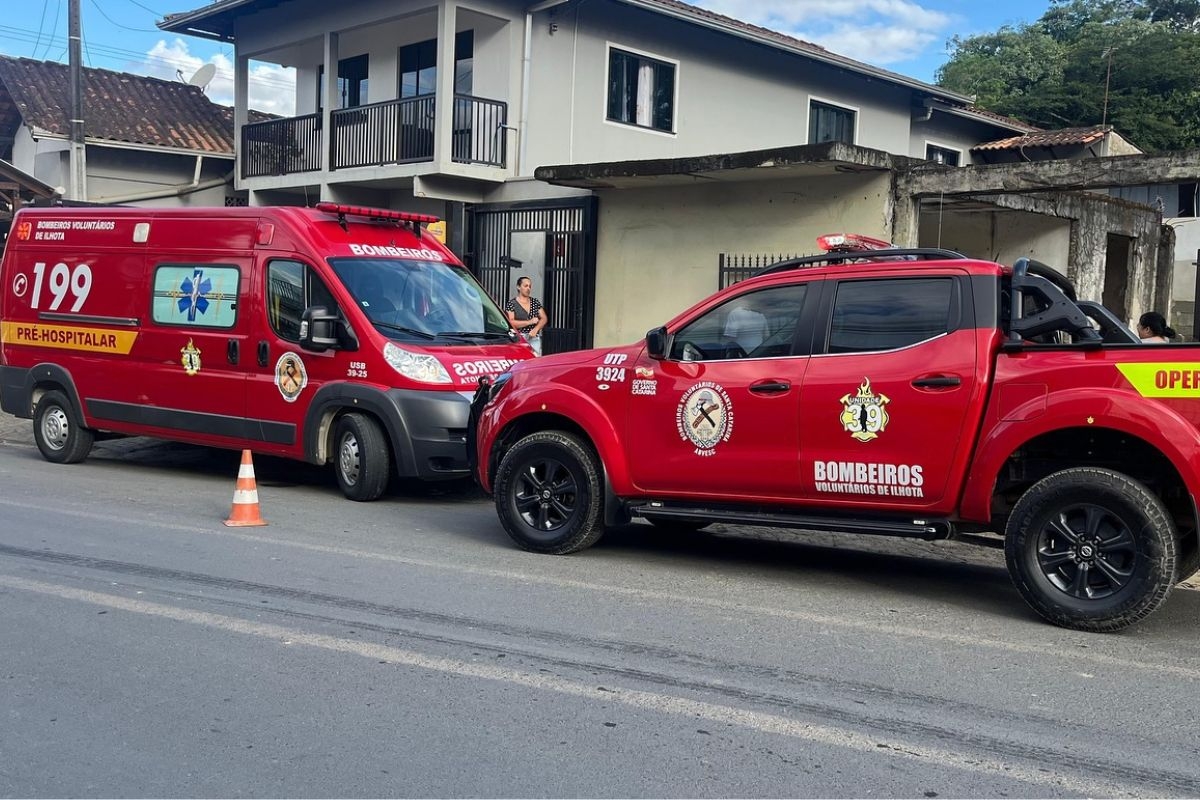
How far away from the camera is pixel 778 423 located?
21.8ft

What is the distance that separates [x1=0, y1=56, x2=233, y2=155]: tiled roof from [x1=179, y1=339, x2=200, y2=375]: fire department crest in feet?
46.9

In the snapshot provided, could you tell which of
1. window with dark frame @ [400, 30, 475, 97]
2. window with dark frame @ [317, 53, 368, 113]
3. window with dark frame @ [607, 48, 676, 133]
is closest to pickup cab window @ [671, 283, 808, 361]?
window with dark frame @ [400, 30, 475, 97]

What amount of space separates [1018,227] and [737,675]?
12904 mm

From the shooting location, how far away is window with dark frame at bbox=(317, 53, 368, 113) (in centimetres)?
→ 2150

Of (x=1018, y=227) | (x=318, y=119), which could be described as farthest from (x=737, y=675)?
(x=318, y=119)

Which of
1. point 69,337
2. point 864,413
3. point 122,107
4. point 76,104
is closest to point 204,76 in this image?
point 122,107

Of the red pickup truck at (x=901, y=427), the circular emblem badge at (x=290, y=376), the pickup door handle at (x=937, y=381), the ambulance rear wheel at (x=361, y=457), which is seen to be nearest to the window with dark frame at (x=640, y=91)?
the circular emblem badge at (x=290, y=376)

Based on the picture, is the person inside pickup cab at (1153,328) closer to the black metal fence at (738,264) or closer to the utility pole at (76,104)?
the black metal fence at (738,264)

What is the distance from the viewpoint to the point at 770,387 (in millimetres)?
6688

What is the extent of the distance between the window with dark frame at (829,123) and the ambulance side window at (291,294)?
1536 centimetres

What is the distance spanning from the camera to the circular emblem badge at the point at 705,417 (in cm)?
689

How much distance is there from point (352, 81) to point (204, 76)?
7077mm

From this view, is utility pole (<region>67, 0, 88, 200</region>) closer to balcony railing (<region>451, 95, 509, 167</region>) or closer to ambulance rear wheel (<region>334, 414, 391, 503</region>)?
balcony railing (<region>451, 95, 509, 167</region>)

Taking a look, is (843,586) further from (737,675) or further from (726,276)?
(726,276)
